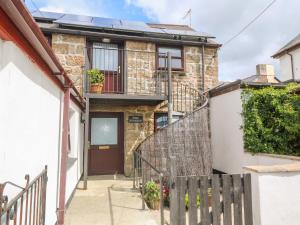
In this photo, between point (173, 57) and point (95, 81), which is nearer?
point (95, 81)

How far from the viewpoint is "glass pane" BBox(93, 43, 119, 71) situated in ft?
28.9

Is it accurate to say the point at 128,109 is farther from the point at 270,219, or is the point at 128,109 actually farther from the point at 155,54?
the point at 270,219

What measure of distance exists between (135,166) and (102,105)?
2.79 metres

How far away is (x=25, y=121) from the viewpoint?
8.41 feet

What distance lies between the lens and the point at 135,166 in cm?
680

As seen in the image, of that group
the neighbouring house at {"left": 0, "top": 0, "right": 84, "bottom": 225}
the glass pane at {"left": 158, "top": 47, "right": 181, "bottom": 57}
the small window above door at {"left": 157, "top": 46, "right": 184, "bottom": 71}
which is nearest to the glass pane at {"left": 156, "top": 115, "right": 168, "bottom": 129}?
the small window above door at {"left": 157, "top": 46, "right": 184, "bottom": 71}

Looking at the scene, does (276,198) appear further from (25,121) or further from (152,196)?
(25,121)

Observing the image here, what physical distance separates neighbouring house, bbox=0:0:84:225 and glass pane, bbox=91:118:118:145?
14.3 feet

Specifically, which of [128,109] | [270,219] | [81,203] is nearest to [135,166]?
[81,203]

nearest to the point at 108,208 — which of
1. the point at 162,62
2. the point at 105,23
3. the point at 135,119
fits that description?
the point at 135,119

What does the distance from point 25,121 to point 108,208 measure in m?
3.14

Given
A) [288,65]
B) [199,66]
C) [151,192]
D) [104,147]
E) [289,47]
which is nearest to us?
[151,192]

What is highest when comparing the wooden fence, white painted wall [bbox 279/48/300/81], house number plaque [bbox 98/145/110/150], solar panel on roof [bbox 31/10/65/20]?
solar panel on roof [bbox 31/10/65/20]

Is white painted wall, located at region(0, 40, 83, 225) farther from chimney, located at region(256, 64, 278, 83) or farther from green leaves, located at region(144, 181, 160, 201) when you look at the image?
chimney, located at region(256, 64, 278, 83)
